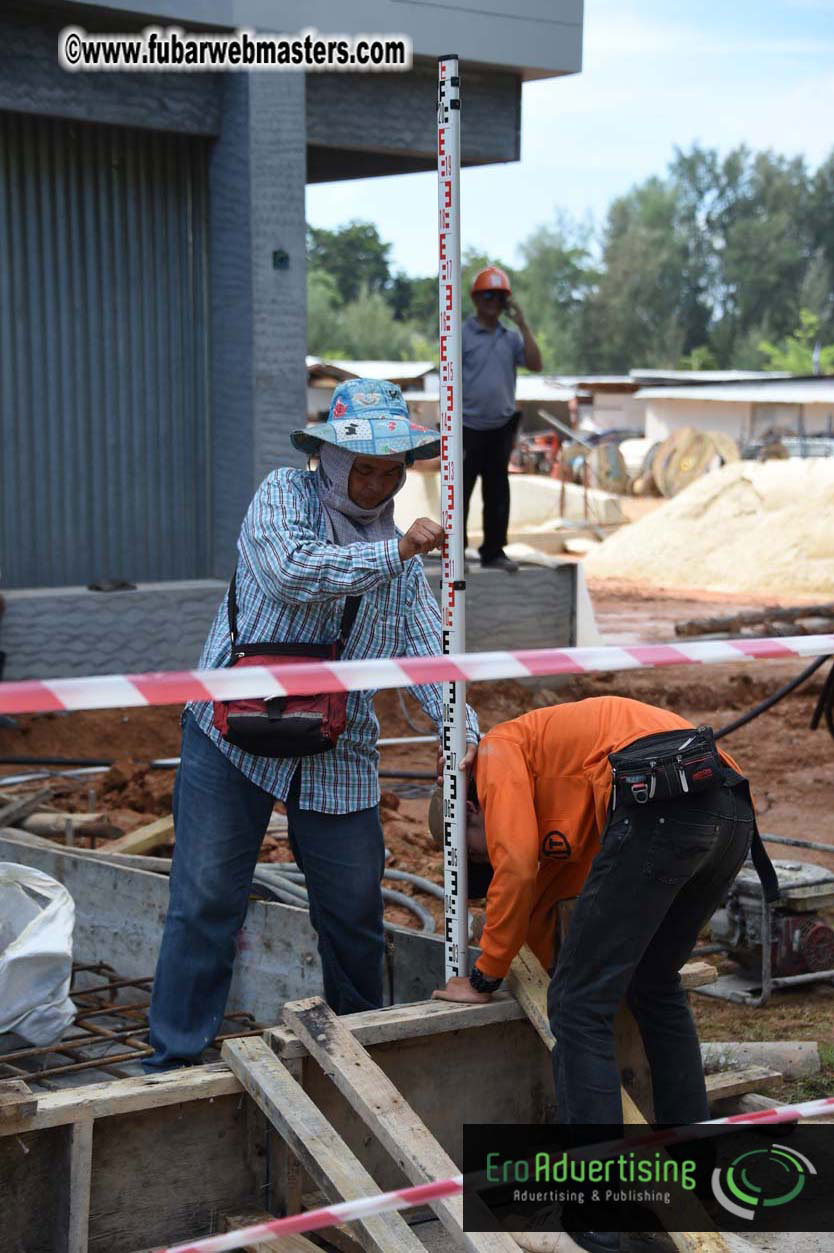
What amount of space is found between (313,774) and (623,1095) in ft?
3.93

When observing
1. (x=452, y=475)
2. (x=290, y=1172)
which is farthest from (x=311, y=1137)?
(x=452, y=475)

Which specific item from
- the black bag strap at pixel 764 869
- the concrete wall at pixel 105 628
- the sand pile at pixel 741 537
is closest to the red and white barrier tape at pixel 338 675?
the black bag strap at pixel 764 869

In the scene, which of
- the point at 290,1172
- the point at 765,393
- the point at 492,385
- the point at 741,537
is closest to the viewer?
the point at 290,1172

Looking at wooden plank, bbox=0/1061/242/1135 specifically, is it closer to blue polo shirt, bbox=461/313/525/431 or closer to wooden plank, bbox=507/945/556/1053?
wooden plank, bbox=507/945/556/1053

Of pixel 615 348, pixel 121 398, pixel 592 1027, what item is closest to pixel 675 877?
pixel 592 1027

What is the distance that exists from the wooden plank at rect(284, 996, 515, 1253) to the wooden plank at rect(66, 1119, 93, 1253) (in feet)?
1.89

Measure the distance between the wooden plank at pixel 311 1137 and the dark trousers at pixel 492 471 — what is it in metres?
7.93

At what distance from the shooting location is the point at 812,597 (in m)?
20.1

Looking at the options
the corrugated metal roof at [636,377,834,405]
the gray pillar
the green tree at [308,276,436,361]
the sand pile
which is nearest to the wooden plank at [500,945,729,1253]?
the gray pillar

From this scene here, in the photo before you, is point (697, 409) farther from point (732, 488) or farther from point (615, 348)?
point (615, 348)

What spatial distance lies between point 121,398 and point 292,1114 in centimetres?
777

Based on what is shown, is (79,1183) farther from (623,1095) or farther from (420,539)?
(420,539)

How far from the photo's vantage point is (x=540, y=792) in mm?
3730

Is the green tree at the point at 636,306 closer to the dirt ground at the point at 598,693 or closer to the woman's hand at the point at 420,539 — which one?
the dirt ground at the point at 598,693
